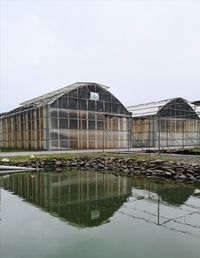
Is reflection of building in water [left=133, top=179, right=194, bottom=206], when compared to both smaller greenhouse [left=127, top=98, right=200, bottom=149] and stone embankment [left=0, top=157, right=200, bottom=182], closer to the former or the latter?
stone embankment [left=0, top=157, right=200, bottom=182]

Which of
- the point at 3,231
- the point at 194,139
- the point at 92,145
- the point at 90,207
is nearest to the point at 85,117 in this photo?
the point at 92,145

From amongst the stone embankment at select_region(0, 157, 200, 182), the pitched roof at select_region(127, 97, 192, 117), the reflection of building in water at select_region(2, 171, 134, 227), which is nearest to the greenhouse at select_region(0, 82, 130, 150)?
the pitched roof at select_region(127, 97, 192, 117)

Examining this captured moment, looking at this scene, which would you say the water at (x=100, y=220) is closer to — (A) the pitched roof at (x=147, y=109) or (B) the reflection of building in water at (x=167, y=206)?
(B) the reflection of building in water at (x=167, y=206)

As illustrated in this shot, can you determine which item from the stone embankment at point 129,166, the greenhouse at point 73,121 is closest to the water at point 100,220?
Result: the stone embankment at point 129,166

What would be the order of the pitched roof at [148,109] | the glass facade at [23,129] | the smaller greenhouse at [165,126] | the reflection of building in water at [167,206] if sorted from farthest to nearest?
the smaller greenhouse at [165,126] → the pitched roof at [148,109] → the glass facade at [23,129] → the reflection of building in water at [167,206]

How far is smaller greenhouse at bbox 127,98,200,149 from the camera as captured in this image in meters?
33.2

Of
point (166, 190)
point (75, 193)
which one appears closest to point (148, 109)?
point (166, 190)

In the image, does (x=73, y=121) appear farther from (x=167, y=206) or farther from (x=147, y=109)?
(x=167, y=206)

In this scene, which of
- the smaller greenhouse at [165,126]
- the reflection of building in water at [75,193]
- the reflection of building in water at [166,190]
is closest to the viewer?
the reflection of building in water at [75,193]

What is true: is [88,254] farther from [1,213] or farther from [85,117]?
[85,117]

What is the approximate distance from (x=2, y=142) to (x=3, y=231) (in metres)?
31.4

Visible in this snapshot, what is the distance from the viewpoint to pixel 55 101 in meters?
26.7

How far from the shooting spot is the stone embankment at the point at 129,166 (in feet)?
43.5

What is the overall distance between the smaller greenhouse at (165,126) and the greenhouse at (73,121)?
2499 mm
